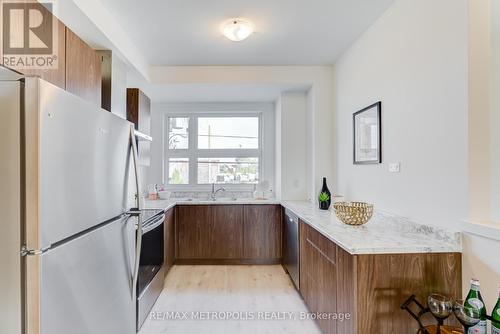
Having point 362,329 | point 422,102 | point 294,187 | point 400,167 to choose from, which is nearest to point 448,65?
point 422,102

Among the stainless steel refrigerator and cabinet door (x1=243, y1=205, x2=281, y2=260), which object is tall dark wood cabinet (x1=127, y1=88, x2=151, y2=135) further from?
the stainless steel refrigerator

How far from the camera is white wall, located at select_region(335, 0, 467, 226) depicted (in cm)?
161

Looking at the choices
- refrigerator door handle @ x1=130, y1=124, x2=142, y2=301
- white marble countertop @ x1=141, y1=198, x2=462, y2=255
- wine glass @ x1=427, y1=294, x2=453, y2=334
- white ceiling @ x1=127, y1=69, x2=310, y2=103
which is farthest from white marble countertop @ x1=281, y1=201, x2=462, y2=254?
white ceiling @ x1=127, y1=69, x2=310, y2=103

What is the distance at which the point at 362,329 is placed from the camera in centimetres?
154

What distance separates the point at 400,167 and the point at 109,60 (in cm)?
256

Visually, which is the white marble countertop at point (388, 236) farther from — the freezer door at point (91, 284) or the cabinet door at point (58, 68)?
the cabinet door at point (58, 68)

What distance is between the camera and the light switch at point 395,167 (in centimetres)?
215

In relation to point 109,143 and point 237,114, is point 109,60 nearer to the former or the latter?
point 109,143

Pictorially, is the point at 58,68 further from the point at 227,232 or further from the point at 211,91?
the point at 227,232

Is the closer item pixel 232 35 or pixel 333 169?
pixel 232 35

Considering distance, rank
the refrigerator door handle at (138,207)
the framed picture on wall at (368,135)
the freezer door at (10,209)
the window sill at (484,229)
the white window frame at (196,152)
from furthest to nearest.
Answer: the white window frame at (196,152) < the framed picture on wall at (368,135) < the refrigerator door handle at (138,207) < the window sill at (484,229) < the freezer door at (10,209)

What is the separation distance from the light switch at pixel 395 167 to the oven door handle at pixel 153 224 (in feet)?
6.48

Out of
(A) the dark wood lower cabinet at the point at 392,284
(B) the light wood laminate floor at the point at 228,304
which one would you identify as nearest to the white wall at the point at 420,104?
(A) the dark wood lower cabinet at the point at 392,284

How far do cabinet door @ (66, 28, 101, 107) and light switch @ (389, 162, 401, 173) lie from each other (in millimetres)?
2286
